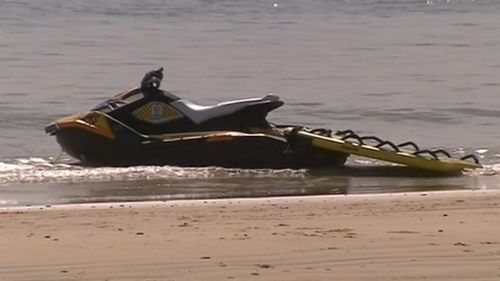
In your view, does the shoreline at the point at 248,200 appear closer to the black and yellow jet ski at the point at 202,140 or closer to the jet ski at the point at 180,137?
the black and yellow jet ski at the point at 202,140

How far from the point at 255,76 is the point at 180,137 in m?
9.98

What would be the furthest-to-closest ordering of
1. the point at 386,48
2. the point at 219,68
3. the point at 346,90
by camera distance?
the point at 386,48, the point at 219,68, the point at 346,90

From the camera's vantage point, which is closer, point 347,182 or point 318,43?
point 347,182

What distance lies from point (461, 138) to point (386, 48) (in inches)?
496

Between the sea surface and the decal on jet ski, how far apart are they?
0.47 m

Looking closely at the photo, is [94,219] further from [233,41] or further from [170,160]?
[233,41]

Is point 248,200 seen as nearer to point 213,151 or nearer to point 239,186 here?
point 239,186

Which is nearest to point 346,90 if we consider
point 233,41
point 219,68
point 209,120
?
point 219,68

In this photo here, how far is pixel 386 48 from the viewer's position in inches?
1096

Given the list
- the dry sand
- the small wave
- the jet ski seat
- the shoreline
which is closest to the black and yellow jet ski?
the jet ski seat

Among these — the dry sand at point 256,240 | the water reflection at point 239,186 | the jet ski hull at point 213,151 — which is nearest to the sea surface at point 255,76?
the water reflection at point 239,186

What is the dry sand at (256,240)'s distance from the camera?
699 cm

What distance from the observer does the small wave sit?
1191cm

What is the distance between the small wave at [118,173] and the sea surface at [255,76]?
0.02 metres
